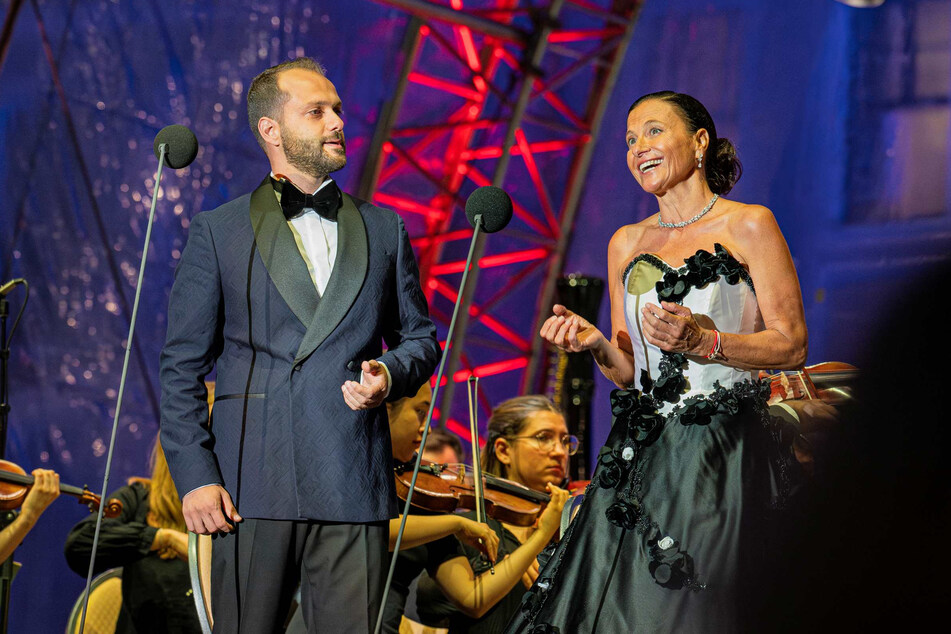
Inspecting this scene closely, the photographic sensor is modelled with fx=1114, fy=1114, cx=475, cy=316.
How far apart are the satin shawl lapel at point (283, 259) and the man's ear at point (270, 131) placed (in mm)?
157

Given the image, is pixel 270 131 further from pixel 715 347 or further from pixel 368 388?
pixel 715 347

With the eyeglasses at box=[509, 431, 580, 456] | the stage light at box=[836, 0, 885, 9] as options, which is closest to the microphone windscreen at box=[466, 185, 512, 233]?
the eyeglasses at box=[509, 431, 580, 456]

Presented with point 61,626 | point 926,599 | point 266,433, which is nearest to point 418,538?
point 266,433

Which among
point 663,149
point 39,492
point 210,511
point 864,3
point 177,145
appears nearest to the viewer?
point 210,511

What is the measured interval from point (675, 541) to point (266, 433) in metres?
0.82

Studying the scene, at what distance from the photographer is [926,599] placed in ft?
2.50

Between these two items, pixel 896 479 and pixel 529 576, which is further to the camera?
pixel 529 576

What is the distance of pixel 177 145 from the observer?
2322mm

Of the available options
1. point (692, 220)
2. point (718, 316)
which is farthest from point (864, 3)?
point (718, 316)

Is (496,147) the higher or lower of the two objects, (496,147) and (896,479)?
the higher

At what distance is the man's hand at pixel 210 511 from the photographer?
2.07 meters

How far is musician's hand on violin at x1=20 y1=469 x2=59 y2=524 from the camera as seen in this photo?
3.68 metres

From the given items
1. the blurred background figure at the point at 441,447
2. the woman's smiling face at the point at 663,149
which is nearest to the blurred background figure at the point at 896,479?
the woman's smiling face at the point at 663,149

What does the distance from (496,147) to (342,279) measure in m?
6.36
